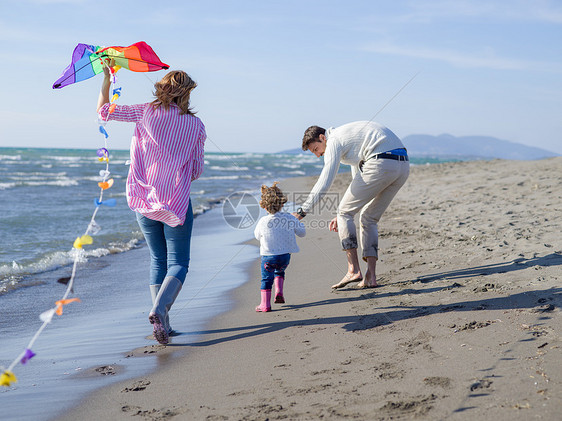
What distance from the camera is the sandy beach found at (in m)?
2.31

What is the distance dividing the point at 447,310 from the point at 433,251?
2077 millimetres

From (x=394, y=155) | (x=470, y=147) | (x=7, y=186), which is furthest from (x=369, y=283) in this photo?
(x=470, y=147)

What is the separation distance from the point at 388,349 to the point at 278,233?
5.34ft

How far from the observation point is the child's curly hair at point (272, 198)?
171 inches

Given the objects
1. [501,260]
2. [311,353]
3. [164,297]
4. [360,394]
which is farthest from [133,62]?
[501,260]

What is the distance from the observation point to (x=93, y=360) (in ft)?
10.8

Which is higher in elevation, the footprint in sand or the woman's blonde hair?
the woman's blonde hair

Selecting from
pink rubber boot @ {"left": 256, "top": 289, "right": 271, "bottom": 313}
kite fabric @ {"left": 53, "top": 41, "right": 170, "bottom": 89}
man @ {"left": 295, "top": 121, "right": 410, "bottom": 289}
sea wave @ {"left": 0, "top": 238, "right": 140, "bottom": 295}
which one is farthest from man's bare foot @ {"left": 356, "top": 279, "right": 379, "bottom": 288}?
sea wave @ {"left": 0, "top": 238, "right": 140, "bottom": 295}

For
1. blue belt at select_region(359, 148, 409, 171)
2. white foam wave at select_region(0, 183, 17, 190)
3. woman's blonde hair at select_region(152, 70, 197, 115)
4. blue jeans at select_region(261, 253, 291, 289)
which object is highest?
woman's blonde hair at select_region(152, 70, 197, 115)

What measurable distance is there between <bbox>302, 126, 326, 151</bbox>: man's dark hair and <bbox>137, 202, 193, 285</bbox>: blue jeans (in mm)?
1361

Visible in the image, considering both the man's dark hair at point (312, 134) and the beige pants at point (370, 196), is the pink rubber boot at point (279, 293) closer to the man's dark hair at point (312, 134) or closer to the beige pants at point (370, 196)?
the beige pants at point (370, 196)

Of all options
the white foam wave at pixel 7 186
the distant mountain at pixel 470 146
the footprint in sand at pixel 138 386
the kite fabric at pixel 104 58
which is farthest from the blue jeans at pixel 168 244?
the distant mountain at pixel 470 146

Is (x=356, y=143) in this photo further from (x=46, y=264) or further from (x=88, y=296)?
(x=46, y=264)

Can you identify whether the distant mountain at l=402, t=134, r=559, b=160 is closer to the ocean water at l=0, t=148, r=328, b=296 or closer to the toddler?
the ocean water at l=0, t=148, r=328, b=296
